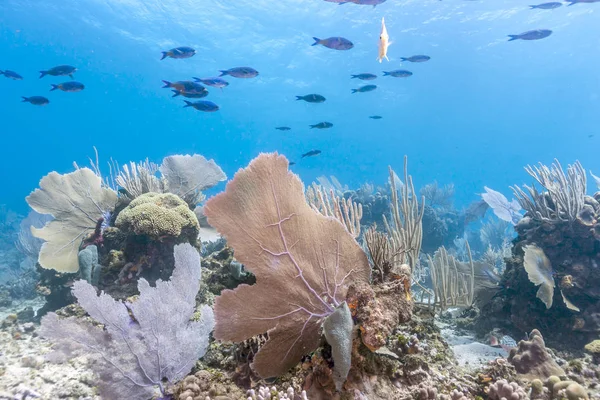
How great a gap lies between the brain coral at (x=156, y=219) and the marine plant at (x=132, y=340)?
241 cm

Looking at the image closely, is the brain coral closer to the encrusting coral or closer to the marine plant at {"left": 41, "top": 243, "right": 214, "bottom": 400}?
the marine plant at {"left": 41, "top": 243, "right": 214, "bottom": 400}

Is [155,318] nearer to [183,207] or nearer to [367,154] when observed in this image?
[183,207]

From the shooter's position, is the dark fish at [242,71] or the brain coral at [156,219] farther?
the dark fish at [242,71]

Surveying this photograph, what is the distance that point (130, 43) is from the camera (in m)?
37.2

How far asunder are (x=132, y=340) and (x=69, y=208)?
4.61 meters

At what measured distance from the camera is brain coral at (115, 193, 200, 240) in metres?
4.84

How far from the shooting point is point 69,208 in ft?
19.3

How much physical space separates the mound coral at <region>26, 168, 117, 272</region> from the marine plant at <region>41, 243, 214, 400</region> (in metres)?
3.58

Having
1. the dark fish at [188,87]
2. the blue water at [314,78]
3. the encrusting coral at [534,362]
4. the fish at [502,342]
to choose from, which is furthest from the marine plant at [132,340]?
the blue water at [314,78]

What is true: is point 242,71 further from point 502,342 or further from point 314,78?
point 314,78

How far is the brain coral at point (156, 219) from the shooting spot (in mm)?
4840

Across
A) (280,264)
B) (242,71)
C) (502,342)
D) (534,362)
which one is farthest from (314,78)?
(280,264)

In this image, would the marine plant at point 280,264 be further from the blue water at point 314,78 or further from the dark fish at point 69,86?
the blue water at point 314,78

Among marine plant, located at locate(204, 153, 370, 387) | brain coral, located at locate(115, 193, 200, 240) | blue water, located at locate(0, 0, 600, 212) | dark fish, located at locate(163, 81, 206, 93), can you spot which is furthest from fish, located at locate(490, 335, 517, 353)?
blue water, located at locate(0, 0, 600, 212)
